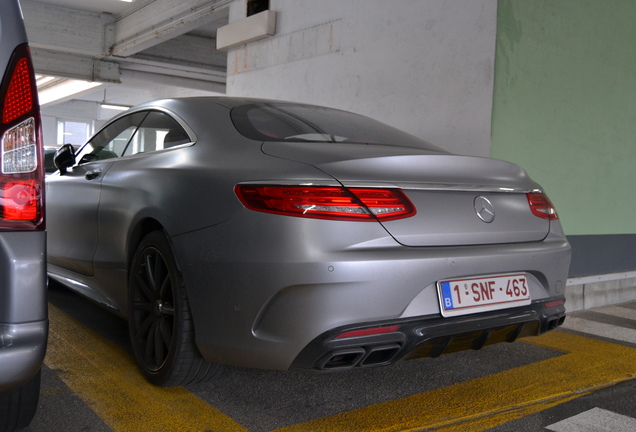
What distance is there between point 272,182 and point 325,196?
20 cm

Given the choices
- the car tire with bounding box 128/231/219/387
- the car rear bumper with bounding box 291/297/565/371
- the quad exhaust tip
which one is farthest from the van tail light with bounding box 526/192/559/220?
the car tire with bounding box 128/231/219/387

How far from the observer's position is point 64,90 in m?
21.3

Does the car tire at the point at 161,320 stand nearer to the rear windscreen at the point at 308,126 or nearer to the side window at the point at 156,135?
the side window at the point at 156,135

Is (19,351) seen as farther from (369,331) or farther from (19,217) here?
(369,331)

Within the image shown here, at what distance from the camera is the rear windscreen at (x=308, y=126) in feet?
8.65

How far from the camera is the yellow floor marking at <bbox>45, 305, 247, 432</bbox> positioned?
91.3 inches

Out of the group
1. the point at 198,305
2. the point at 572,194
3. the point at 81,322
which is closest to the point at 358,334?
the point at 198,305

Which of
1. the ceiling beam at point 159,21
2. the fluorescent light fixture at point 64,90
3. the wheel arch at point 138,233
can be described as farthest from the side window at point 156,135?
the fluorescent light fixture at point 64,90

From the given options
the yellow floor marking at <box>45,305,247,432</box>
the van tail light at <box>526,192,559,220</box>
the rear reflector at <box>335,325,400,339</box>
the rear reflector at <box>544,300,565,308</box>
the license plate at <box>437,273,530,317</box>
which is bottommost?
the yellow floor marking at <box>45,305,247,432</box>

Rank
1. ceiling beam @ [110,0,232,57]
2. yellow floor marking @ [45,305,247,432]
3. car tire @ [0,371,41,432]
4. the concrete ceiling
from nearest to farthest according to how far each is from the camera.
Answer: car tire @ [0,371,41,432] < yellow floor marking @ [45,305,247,432] < ceiling beam @ [110,0,232,57] < the concrete ceiling

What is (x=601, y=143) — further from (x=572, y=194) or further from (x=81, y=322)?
(x=81, y=322)

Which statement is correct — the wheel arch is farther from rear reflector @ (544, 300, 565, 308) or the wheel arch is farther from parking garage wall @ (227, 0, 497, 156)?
parking garage wall @ (227, 0, 497, 156)

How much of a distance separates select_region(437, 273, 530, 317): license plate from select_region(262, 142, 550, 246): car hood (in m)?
0.15

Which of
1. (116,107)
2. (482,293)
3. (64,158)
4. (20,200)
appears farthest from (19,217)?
(116,107)
